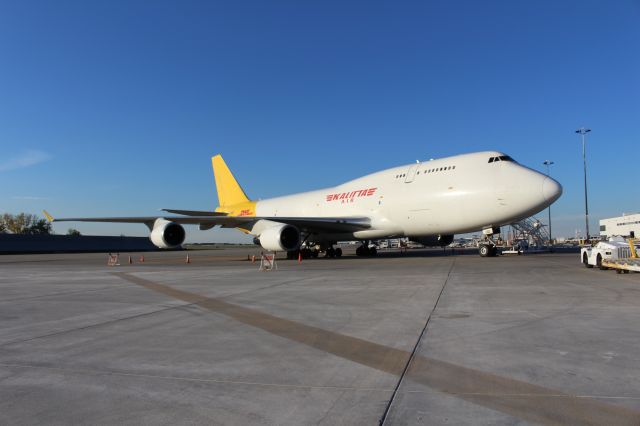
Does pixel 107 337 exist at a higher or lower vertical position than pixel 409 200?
lower

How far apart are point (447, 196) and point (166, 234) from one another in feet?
47.8

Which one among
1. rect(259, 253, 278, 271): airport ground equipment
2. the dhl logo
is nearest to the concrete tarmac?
rect(259, 253, 278, 271): airport ground equipment

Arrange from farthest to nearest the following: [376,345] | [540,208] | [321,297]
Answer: [540,208]
[321,297]
[376,345]

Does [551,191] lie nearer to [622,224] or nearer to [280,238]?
[280,238]

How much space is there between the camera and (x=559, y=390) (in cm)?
332

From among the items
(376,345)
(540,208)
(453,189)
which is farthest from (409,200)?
(376,345)

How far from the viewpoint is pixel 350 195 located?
2542 cm

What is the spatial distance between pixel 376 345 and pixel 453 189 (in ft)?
53.5

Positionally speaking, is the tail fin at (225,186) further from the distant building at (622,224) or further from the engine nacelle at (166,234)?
the distant building at (622,224)

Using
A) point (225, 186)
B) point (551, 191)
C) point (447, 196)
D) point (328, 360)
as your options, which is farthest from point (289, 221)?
point (328, 360)

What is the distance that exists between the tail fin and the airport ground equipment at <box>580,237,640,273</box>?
25.9 meters

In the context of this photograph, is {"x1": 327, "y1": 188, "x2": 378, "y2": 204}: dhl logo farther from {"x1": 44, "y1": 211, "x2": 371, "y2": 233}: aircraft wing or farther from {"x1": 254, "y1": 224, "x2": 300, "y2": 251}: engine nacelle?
{"x1": 254, "y1": 224, "x2": 300, "y2": 251}: engine nacelle

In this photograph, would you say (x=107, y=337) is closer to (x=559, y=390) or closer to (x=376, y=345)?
(x=376, y=345)

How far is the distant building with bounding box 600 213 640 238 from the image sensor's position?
1763 inches
